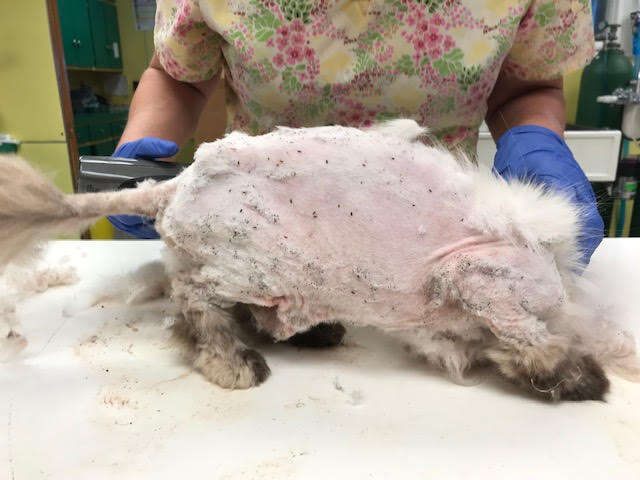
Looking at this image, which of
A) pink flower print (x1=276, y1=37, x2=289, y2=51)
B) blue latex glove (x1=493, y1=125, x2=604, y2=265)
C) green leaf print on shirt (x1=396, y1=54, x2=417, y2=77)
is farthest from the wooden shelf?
blue latex glove (x1=493, y1=125, x2=604, y2=265)

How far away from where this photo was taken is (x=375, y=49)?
0.85 m

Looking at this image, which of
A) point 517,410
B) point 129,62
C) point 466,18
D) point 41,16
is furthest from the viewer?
point 129,62

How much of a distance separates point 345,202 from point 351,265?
0.27ft

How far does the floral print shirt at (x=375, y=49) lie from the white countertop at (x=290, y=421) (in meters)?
0.43

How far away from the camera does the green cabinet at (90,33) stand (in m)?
2.05

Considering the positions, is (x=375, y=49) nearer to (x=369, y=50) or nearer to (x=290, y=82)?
(x=369, y=50)

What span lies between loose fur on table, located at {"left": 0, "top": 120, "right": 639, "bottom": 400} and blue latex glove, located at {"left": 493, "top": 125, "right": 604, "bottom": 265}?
0.07m

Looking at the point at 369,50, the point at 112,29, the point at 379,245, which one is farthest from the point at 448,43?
the point at 112,29

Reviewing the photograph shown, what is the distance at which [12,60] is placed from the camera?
6.63ft

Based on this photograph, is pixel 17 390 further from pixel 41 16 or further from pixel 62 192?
pixel 41 16

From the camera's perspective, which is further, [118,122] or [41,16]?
[118,122]

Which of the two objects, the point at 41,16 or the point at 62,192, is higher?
the point at 41,16

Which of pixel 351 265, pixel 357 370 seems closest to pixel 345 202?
pixel 351 265

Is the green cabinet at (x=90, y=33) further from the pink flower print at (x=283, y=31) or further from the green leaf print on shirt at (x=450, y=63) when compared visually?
the green leaf print on shirt at (x=450, y=63)
